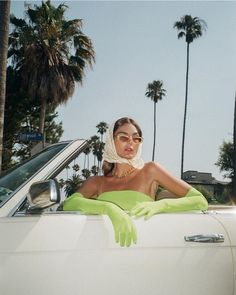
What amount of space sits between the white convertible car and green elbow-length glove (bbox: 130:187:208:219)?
5 cm

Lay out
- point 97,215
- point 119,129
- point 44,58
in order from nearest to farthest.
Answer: point 97,215 < point 119,129 < point 44,58

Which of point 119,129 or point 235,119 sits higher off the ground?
point 235,119

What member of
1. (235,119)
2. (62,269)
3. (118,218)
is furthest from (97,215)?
(235,119)

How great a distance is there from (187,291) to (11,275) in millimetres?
954

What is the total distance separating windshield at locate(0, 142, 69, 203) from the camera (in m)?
2.52

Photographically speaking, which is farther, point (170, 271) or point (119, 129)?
point (119, 129)

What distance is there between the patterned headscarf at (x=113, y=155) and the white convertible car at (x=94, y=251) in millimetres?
508

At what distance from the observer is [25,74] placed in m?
22.3

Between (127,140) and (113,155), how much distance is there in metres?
0.15

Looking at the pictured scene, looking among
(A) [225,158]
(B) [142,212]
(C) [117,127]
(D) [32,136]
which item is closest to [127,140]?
(C) [117,127]

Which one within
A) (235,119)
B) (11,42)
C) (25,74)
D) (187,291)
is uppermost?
(11,42)

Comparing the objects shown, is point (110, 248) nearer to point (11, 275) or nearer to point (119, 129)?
point (11, 275)

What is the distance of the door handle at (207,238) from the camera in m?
2.42

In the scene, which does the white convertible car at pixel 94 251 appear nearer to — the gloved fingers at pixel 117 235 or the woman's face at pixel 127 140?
the gloved fingers at pixel 117 235
